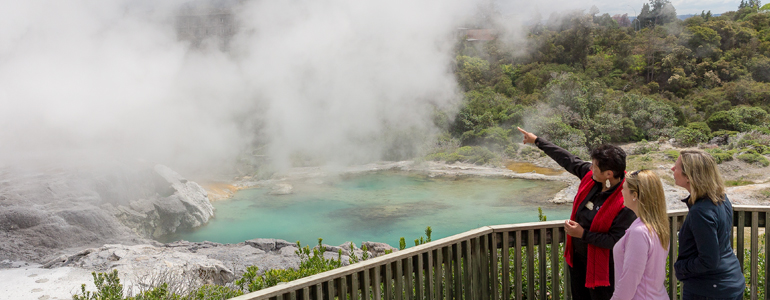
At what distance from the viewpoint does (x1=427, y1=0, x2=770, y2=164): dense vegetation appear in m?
18.2

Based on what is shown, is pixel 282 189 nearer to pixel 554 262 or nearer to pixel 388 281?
pixel 554 262

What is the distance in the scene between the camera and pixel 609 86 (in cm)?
2559

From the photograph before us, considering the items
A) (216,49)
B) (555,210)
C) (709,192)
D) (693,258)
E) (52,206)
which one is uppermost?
(216,49)

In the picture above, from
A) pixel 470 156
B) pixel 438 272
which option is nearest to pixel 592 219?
pixel 438 272

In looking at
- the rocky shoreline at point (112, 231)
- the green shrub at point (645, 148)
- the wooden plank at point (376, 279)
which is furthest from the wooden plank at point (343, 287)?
the green shrub at point (645, 148)

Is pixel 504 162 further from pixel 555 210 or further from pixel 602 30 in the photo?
pixel 602 30

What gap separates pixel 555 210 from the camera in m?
9.90

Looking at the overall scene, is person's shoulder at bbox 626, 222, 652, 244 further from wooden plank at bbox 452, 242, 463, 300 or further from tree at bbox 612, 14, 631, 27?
tree at bbox 612, 14, 631, 27

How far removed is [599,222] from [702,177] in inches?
18.8

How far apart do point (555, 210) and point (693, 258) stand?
27.2 feet

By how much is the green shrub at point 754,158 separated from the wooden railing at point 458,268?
12.1 meters

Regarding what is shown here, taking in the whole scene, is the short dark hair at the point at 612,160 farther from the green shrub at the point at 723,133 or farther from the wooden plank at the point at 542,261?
the green shrub at the point at 723,133

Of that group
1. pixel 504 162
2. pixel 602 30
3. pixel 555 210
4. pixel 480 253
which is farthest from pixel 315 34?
pixel 602 30

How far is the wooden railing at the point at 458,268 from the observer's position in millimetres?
2035
